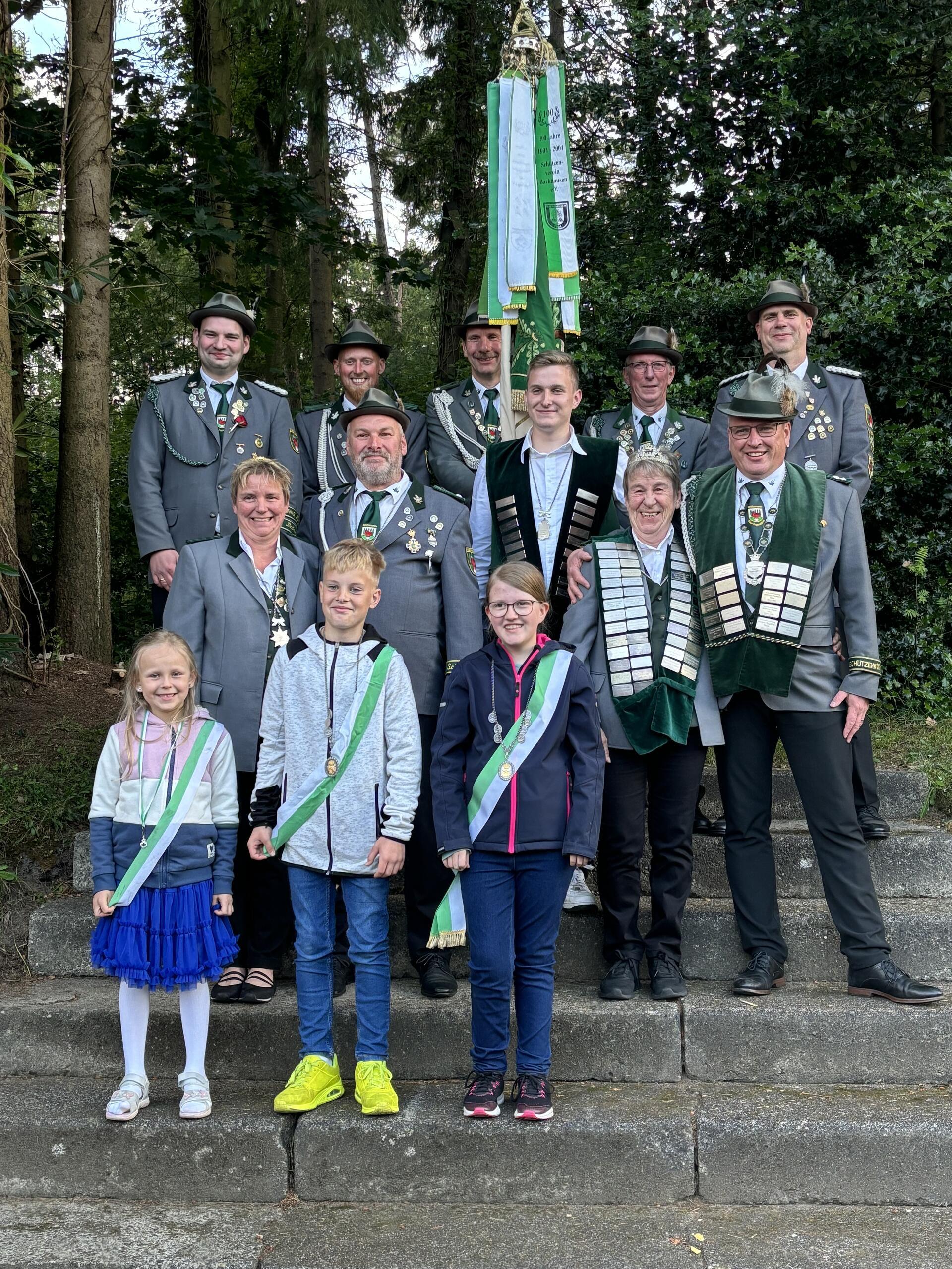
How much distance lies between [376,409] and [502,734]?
4.50 feet

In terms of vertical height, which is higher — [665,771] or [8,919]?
[665,771]

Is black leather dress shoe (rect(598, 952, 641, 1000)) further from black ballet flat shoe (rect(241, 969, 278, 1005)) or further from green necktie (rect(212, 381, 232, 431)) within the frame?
green necktie (rect(212, 381, 232, 431))

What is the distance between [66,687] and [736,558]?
3.55 m

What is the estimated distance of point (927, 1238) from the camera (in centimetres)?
327

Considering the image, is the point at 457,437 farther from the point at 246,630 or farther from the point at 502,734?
the point at 502,734

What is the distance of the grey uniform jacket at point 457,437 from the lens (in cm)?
534

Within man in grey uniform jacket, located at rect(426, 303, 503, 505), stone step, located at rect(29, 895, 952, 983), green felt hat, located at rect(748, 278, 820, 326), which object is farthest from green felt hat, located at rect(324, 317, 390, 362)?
stone step, located at rect(29, 895, 952, 983)

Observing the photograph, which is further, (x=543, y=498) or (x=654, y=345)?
(x=654, y=345)

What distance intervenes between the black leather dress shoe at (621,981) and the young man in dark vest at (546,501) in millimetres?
485

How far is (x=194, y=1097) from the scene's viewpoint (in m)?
3.67

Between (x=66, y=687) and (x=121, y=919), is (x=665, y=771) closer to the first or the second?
(x=121, y=919)

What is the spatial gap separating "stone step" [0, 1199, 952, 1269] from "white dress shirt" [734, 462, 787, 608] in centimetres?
191

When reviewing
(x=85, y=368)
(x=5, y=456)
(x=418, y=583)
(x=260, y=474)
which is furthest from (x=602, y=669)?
(x=85, y=368)

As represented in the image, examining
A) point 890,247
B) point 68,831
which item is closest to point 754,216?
point 890,247
